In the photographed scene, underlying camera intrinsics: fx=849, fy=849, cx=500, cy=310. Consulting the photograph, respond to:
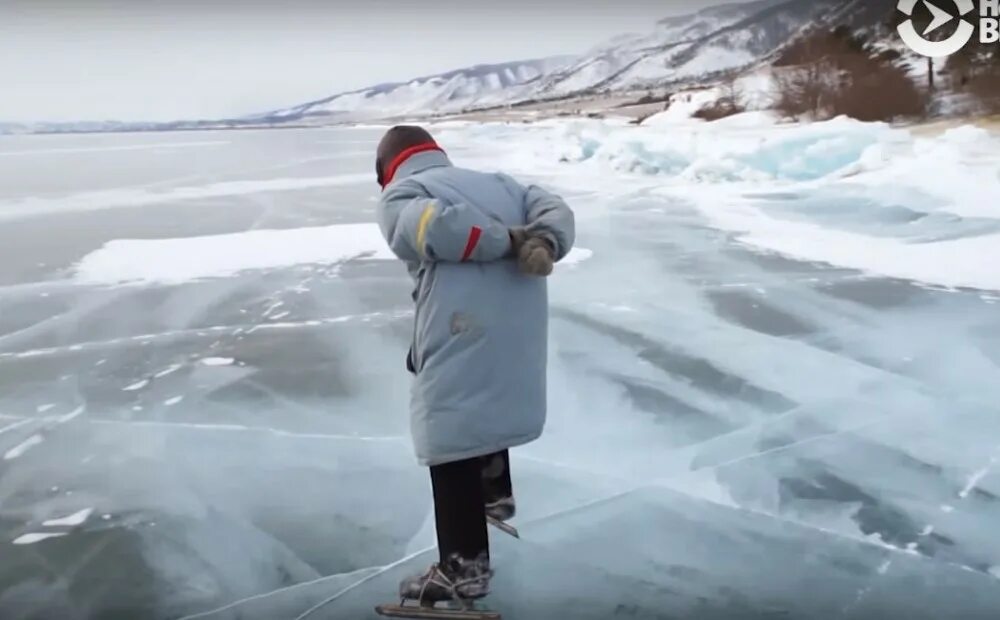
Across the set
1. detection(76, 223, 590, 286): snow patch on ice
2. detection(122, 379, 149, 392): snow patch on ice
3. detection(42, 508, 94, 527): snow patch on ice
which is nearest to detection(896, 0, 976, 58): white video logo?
detection(76, 223, 590, 286): snow patch on ice

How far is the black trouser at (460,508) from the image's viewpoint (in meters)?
1.43

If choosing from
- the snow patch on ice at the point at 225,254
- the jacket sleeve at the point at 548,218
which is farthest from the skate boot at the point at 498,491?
the snow patch on ice at the point at 225,254

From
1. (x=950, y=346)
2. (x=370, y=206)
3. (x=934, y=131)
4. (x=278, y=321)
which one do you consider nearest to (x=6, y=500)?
(x=278, y=321)

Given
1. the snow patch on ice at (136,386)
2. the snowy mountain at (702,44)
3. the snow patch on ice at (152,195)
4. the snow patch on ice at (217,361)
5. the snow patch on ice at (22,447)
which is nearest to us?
the snow patch on ice at (22,447)

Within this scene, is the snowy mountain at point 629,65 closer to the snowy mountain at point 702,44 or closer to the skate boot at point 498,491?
the snowy mountain at point 702,44

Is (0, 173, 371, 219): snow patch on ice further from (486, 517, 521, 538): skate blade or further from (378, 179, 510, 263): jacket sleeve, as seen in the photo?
(378, 179, 510, 263): jacket sleeve

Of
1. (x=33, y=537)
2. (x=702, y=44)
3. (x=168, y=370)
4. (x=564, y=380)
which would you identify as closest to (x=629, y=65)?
(x=702, y=44)

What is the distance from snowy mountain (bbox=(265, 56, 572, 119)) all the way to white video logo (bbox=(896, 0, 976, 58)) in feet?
4.34

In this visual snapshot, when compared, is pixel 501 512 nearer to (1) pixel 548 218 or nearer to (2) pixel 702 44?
(1) pixel 548 218

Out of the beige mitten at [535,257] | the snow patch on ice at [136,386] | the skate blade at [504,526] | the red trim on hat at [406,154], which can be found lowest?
the skate blade at [504,526]

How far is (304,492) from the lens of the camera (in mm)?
1853

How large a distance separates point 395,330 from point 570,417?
2.53ft

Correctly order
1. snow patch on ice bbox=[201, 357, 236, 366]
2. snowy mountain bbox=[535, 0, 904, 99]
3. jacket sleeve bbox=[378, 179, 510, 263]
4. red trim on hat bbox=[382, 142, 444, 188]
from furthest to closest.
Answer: snowy mountain bbox=[535, 0, 904, 99] < snow patch on ice bbox=[201, 357, 236, 366] < red trim on hat bbox=[382, 142, 444, 188] < jacket sleeve bbox=[378, 179, 510, 263]

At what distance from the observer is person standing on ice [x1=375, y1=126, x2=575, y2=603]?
129 cm
